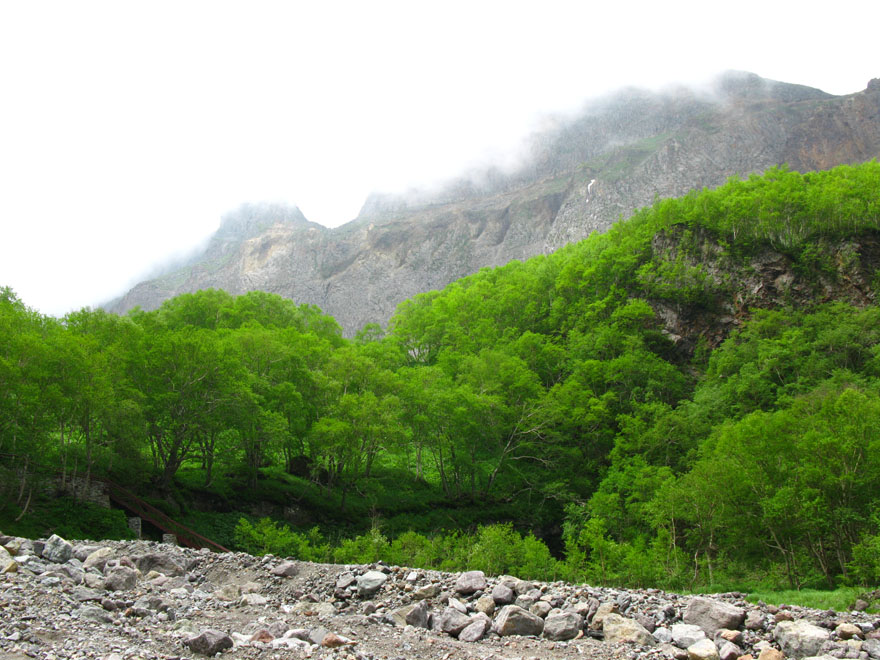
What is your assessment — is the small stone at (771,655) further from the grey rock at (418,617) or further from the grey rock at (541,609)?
the grey rock at (418,617)

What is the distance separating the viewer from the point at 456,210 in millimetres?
162625

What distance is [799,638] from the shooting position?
1062cm

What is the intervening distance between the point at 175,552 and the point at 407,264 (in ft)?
434

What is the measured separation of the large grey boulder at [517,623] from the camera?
471 inches

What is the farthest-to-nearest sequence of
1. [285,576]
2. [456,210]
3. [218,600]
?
[456,210], [285,576], [218,600]

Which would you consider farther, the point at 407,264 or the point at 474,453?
the point at 407,264

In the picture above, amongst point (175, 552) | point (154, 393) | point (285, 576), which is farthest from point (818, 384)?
point (154, 393)

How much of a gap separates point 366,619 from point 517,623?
12.1 feet

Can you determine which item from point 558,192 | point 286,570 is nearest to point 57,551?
point 286,570

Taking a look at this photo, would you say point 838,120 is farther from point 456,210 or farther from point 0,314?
point 0,314

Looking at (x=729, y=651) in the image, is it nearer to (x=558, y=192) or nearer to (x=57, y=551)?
(x=57, y=551)

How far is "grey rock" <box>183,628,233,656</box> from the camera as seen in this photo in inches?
356

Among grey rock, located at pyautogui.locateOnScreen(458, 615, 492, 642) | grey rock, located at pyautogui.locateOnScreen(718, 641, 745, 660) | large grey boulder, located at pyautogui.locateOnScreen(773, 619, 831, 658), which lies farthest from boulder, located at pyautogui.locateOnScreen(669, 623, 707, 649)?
grey rock, located at pyautogui.locateOnScreen(458, 615, 492, 642)

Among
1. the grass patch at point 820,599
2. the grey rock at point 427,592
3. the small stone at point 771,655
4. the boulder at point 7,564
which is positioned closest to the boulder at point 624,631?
the small stone at point 771,655
